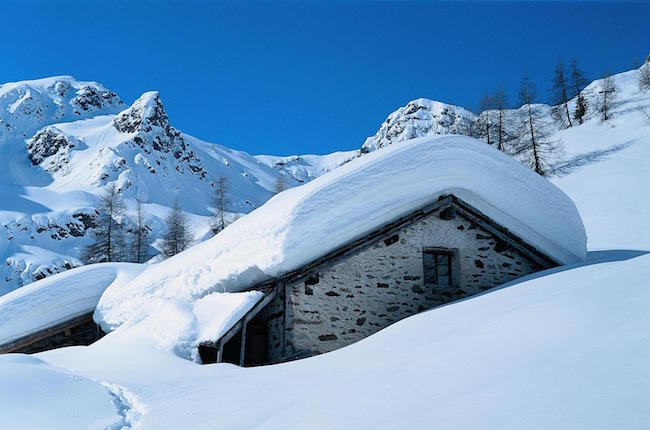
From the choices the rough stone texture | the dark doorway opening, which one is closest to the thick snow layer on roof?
the dark doorway opening

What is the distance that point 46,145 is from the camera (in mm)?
82875

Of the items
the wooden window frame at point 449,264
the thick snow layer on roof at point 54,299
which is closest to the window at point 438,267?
the wooden window frame at point 449,264

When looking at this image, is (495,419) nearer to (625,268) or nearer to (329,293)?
(625,268)

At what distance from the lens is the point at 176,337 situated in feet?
23.8

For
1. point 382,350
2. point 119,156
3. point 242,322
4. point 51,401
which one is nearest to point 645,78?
point 242,322

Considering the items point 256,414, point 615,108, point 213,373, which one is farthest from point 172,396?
point 615,108

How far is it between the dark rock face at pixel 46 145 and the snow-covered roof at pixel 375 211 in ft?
275

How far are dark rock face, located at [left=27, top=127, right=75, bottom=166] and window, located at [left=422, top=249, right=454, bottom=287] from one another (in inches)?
3386

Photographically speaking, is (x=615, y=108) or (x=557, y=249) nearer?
(x=557, y=249)

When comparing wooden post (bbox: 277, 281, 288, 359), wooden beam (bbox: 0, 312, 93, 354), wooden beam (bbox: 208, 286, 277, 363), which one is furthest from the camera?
wooden beam (bbox: 0, 312, 93, 354)

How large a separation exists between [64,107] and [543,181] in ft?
374

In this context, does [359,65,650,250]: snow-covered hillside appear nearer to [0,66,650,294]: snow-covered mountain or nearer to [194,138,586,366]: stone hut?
[0,66,650,294]: snow-covered mountain

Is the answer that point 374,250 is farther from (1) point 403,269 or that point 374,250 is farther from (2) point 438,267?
(2) point 438,267

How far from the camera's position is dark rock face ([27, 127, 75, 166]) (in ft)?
266
